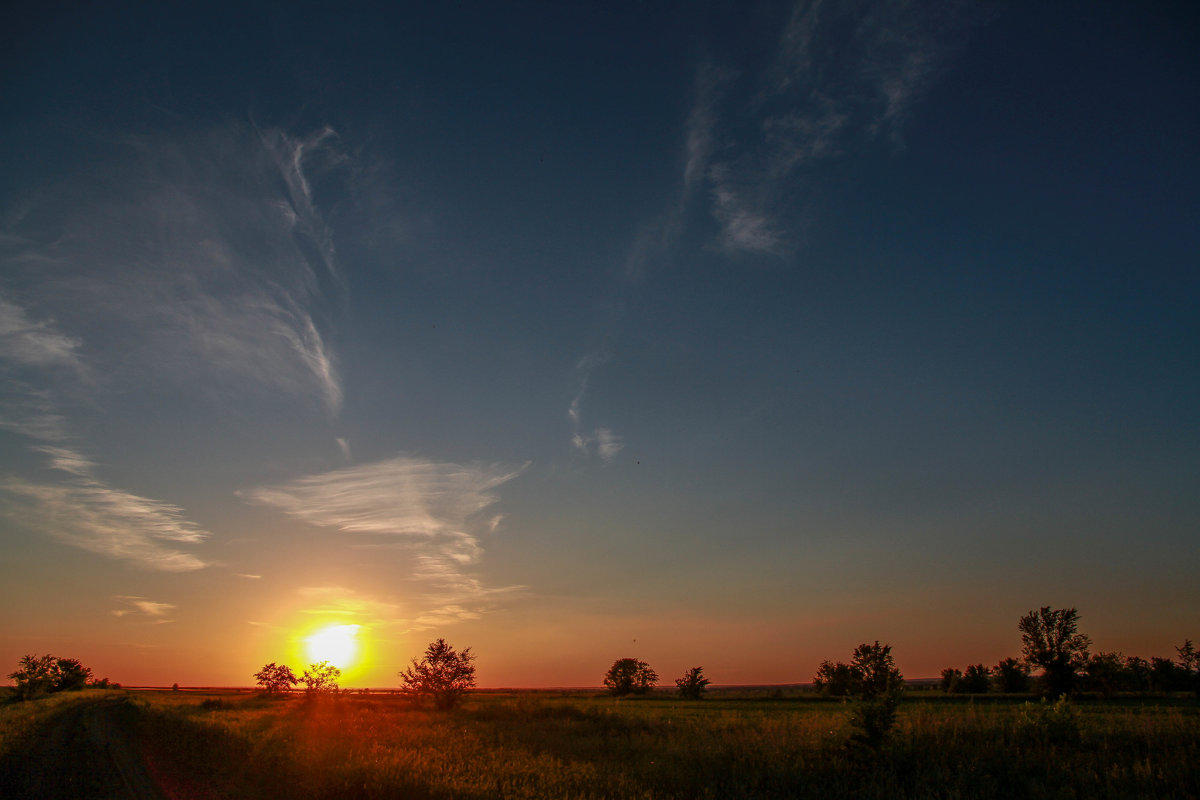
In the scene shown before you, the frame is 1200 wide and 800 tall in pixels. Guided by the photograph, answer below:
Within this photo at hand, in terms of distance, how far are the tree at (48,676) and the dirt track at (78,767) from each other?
208ft

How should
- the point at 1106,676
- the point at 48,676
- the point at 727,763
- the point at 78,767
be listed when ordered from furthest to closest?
the point at 48,676, the point at 1106,676, the point at 78,767, the point at 727,763

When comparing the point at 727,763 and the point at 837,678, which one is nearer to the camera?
the point at 727,763

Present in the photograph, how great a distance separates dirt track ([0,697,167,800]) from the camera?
11.8 meters

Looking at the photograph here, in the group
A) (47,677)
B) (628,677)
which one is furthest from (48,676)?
(628,677)

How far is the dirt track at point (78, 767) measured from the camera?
38.8 feet

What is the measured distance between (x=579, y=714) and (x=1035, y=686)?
52.6 m

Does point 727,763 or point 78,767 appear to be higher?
point 727,763

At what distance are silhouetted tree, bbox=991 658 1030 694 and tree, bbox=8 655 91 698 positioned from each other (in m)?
107

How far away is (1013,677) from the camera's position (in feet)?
190

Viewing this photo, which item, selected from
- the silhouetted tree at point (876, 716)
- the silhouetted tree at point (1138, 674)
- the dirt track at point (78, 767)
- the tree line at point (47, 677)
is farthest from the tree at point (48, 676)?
the silhouetted tree at point (1138, 674)

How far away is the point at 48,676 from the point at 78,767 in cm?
9532

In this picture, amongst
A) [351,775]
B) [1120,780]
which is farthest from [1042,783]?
[351,775]

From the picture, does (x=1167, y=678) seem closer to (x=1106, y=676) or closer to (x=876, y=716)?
(x=1106, y=676)

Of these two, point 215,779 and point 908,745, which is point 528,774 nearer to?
point 215,779
